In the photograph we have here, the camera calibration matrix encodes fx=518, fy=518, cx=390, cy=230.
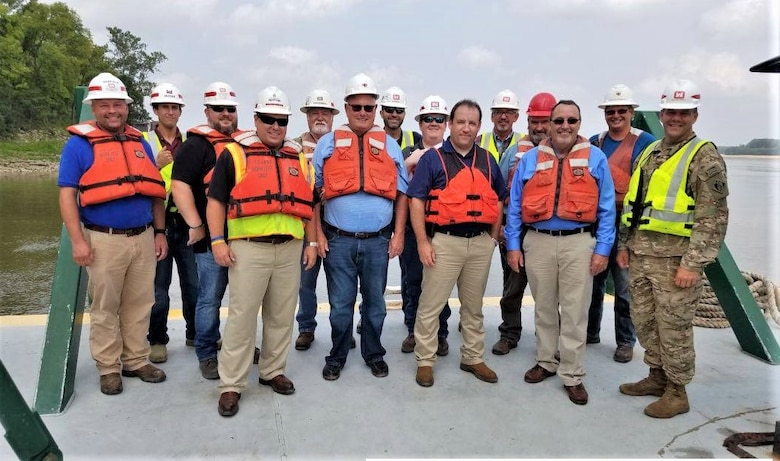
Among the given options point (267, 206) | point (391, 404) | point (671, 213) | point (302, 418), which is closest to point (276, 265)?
point (267, 206)

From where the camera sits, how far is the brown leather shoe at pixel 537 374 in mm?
3631

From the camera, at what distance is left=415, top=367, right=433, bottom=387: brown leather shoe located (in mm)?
3555

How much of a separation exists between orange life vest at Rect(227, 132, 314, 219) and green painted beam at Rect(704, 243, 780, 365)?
10.8 ft

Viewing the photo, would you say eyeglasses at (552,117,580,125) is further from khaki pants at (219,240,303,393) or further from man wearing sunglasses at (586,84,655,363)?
khaki pants at (219,240,303,393)

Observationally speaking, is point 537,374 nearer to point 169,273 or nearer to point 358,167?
point 358,167

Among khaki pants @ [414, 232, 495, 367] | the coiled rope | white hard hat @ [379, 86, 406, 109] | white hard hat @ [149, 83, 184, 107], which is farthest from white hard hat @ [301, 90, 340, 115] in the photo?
the coiled rope

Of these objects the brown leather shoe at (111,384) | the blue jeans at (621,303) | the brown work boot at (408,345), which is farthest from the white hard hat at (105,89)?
the blue jeans at (621,303)

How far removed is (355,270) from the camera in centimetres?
362

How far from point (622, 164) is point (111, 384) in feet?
12.8

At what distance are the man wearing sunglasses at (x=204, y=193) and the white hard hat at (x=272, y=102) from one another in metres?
0.44

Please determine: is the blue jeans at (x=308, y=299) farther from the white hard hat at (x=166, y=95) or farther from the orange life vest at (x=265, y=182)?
the white hard hat at (x=166, y=95)

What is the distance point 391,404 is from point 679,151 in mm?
2377

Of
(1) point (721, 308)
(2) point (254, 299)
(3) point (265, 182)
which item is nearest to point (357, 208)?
(3) point (265, 182)

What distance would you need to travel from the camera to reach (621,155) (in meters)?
3.95
